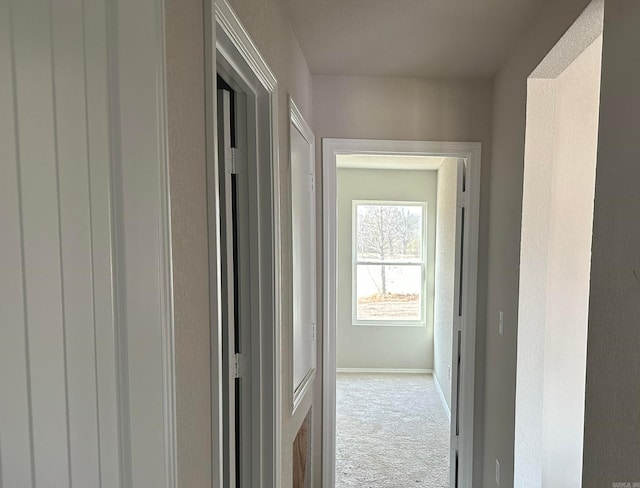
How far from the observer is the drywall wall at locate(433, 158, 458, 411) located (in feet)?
13.2

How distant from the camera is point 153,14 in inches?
28.5

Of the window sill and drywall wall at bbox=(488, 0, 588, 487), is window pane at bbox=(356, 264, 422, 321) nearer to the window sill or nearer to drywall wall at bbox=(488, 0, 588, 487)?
the window sill

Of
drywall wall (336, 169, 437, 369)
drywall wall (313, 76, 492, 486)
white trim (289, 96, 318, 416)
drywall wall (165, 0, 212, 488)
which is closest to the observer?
drywall wall (165, 0, 212, 488)

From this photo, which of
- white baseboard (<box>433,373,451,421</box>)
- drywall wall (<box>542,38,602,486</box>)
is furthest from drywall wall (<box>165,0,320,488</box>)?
white baseboard (<box>433,373,451,421</box>)

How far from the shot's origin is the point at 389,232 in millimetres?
5160

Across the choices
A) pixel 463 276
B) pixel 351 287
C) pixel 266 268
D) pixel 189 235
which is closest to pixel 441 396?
pixel 351 287

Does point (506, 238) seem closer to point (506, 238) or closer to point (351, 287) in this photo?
point (506, 238)

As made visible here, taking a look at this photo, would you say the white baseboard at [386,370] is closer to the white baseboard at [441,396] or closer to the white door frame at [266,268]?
the white baseboard at [441,396]

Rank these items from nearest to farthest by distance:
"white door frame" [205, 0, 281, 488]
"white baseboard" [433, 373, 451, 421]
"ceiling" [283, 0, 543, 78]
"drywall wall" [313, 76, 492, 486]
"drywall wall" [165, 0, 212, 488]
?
"drywall wall" [165, 0, 212, 488]
"white door frame" [205, 0, 281, 488]
"ceiling" [283, 0, 543, 78]
"drywall wall" [313, 76, 492, 486]
"white baseboard" [433, 373, 451, 421]

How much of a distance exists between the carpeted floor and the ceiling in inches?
109

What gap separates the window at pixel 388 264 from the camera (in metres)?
5.14

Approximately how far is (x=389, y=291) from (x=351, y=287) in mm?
470

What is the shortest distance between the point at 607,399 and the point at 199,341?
1158 mm

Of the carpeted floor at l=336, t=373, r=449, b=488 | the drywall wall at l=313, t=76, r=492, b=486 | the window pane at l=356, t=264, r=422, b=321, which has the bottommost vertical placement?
the carpeted floor at l=336, t=373, r=449, b=488
